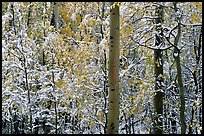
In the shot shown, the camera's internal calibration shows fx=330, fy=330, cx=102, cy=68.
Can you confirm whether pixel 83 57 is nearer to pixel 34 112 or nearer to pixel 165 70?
pixel 34 112

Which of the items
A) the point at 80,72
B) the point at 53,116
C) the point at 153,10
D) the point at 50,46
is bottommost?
the point at 53,116

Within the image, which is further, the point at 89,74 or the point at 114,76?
the point at 89,74

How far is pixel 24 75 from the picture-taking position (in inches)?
317

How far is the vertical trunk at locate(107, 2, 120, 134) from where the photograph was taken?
17.6ft

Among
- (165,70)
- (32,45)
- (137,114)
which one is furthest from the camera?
(165,70)

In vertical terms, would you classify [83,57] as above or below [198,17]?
below

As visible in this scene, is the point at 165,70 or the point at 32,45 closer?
the point at 32,45

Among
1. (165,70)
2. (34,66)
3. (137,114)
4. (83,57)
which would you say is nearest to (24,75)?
(34,66)

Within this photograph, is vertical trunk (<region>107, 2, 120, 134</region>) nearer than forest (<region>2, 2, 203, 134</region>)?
Yes

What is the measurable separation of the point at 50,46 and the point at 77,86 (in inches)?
45.1

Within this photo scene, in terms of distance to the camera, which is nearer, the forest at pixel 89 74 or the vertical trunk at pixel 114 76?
the vertical trunk at pixel 114 76

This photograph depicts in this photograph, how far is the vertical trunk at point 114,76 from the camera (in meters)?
5.38

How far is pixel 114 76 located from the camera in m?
5.41

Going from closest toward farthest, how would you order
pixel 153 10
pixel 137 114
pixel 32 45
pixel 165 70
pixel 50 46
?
pixel 153 10 < pixel 50 46 < pixel 32 45 < pixel 137 114 < pixel 165 70
